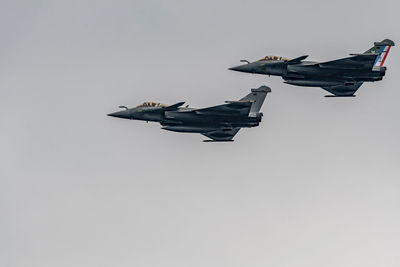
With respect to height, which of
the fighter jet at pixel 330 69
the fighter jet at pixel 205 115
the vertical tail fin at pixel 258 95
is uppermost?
the fighter jet at pixel 330 69

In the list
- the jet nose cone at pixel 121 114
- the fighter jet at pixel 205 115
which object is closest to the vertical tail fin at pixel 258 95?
the fighter jet at pixel 205 115

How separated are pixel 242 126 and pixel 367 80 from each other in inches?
520

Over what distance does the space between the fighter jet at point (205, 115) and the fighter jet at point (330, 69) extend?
245 cm

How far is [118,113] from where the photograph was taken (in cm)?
12425

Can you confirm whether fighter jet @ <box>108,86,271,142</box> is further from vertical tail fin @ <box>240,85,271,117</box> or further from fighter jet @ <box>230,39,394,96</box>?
fighter jet @ <box>230,39,394,96</box>

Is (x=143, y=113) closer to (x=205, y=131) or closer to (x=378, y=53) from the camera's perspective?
(x=205, y=131)

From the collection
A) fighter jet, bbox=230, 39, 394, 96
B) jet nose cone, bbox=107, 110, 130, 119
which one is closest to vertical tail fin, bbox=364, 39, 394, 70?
fighter jet, bbox=230, 39, 394, 96

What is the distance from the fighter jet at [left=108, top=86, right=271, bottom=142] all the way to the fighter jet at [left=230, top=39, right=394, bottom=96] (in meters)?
2.45

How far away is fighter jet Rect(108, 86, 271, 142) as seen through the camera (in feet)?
397

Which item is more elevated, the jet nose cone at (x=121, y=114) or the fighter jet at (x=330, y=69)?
the fighter jet at (x=330, y=69)

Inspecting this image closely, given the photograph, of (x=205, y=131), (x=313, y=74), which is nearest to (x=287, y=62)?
(x=313, y=74)

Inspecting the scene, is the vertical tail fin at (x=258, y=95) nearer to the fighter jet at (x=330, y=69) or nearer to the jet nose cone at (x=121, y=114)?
the fighter jet at (x=330, y=69)

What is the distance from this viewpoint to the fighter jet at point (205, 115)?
12112 centimetres

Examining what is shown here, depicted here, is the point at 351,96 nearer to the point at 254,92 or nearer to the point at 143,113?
the point at 254,92
